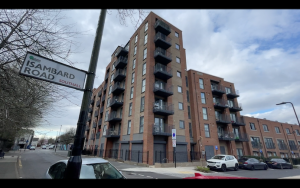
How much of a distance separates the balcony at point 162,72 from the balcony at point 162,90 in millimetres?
1098

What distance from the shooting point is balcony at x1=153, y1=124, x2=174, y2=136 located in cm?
1933

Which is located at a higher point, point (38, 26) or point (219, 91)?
point (219, 91)

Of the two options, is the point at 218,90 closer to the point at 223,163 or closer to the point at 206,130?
the point at 206,130

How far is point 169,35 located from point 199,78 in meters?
10.0

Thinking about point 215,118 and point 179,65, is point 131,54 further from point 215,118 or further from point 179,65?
point 215,118

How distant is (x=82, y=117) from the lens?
3.07 m

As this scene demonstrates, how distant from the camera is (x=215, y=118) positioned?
28.0m

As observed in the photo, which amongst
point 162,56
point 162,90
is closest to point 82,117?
point 162,90

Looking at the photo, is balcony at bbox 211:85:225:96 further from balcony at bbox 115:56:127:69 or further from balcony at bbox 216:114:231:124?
balcony at bbox 115:56:127:69

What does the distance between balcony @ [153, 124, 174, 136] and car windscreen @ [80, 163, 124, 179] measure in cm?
1492

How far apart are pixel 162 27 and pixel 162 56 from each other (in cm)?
566
